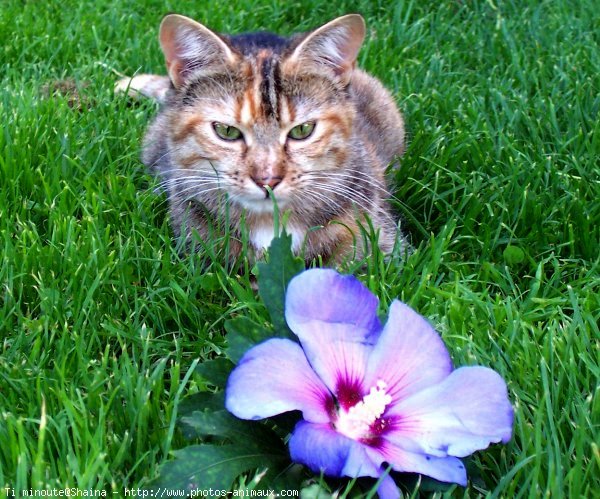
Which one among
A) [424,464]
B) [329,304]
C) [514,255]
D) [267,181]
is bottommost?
[514,255]

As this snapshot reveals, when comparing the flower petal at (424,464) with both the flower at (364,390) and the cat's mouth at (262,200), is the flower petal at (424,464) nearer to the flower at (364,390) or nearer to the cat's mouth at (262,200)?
the flower at (364,390)

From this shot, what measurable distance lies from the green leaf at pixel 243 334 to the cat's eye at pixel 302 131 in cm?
112

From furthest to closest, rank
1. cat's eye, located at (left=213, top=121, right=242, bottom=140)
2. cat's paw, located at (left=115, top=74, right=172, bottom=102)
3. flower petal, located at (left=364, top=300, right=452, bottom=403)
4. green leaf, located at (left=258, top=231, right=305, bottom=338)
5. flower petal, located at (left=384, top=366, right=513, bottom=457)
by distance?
1. cat's paw, located at (left=115, top=74, right=172, bottom=102)
2. cat's eye, located at (left=213, top=121, right=242, bottom=140)
3. green leaf, located at (left=258, top=231, right=305, bottom=338)
4. flower petal, located at (left=364, top=300, right=452, bottom=403)
5. flower petal, located at (left=384, top=366, right=513, bottom=457)

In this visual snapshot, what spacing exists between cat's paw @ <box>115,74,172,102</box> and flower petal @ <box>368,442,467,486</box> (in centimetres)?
253

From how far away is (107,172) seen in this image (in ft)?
10.9

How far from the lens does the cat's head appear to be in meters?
2.78

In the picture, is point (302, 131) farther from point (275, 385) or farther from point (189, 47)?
point (275, 385)

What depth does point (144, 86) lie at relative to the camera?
13.1 ft

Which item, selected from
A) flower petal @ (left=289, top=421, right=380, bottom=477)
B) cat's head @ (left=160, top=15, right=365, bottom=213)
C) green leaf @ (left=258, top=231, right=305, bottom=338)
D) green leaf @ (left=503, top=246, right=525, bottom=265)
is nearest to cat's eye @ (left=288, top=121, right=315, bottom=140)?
cat's head @ (left=160, top=15, right=365, bottom=213)

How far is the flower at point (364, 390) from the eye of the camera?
172 centimetres

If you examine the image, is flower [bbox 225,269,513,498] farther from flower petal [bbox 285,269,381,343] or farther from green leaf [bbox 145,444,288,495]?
green leaf [bbox 145,444,288,495]

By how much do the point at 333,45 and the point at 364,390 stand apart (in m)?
1.51

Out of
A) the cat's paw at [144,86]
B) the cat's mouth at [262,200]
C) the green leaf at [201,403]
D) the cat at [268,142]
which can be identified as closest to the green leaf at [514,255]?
the cat at [268,142]

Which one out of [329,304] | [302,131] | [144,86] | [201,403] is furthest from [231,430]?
[144,86]
